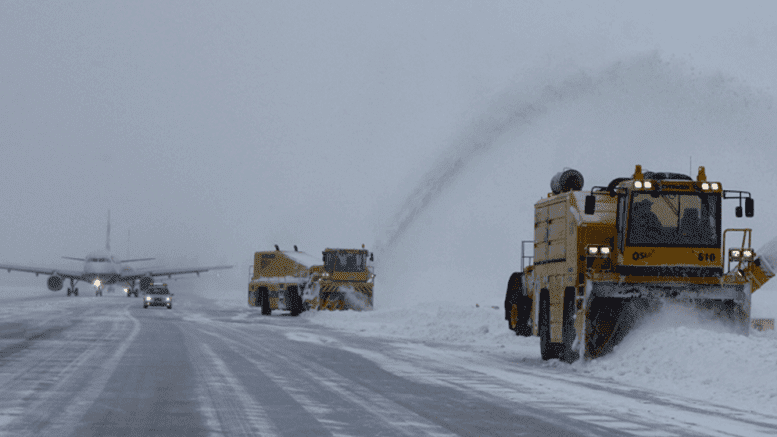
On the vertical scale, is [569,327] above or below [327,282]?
below

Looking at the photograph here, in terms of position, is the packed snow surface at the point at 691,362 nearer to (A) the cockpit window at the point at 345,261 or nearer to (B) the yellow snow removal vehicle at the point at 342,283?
(B) the yellow snow removal vehicle at the point at 342,283

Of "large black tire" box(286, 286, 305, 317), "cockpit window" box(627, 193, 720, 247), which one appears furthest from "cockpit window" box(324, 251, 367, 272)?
"cockpit window" box(627, 193, 720, 247)

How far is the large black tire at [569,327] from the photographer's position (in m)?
18.3

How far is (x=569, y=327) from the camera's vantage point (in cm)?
1850

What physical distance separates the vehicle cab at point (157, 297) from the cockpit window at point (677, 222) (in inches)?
1601

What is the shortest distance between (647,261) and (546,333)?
2.99 metres

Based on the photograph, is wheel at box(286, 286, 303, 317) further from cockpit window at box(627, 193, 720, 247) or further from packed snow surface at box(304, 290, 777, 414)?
cockpit window at box(627, 193, 720, 247)

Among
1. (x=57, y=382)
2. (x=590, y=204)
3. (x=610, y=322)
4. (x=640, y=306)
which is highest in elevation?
(x=590, y=204)

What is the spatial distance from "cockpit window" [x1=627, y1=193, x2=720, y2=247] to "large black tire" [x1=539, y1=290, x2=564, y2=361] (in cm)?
279

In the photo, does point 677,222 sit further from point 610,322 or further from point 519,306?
point 519,306

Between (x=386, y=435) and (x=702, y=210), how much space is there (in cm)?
1040

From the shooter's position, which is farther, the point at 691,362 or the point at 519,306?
the point at 519,306

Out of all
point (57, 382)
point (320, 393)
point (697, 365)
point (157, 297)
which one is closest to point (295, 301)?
point (157, 297)

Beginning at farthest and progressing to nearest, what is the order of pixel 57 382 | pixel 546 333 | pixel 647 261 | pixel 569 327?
pixel 546 333 < pixel 569 327 < pixel 647 261 < pixel 57 382
